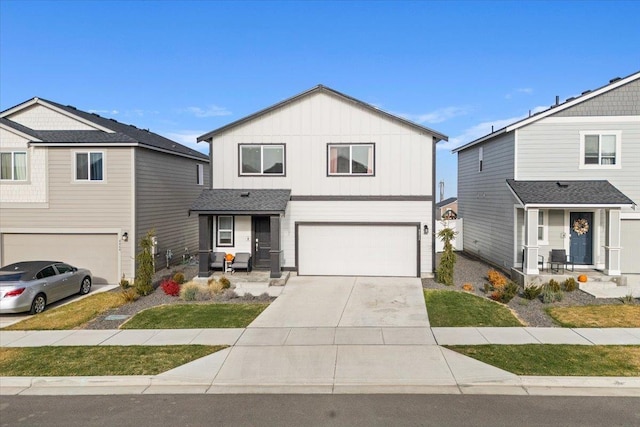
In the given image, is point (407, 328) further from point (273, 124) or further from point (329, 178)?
point (273, 124)

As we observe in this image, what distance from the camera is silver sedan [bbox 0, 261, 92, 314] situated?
14180 mm

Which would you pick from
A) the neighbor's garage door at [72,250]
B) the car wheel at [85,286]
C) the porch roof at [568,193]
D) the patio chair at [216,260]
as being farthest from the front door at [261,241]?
the porch roof at [568,193]

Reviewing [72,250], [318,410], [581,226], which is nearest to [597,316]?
[581,226]

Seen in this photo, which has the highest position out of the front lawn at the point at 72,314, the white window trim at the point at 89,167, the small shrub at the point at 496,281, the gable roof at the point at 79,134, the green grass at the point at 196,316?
the gable roof at the point at 79,134

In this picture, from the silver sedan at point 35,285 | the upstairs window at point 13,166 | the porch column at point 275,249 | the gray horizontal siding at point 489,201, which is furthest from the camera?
the gray horizontal siding at point 489,201

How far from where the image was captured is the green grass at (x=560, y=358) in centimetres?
892

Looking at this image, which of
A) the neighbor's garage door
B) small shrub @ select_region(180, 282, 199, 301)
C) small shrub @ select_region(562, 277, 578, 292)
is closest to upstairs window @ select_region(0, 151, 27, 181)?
the neighbor's garage door

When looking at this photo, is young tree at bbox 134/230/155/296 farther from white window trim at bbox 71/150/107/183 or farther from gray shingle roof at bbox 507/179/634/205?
gray shingle roof at bbox 507/179/634/205

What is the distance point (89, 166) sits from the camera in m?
19.7

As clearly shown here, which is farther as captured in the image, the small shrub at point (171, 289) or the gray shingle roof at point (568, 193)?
the gray shingle roof at point (568, 193)

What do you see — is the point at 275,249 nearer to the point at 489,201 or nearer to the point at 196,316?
the point at 196,316

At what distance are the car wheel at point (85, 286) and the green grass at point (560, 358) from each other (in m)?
13.7

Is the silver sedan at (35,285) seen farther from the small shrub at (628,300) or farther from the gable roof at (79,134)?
the small shrub at (628,300)

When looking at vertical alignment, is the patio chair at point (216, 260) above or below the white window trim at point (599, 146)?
below
